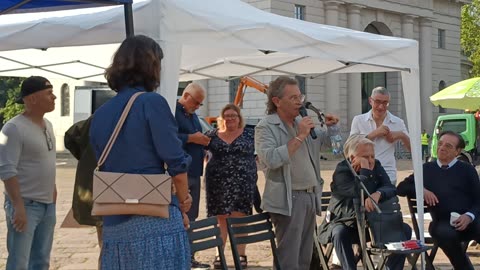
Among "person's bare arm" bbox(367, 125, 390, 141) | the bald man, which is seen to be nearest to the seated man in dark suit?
"person's bare arm" bbox(367, 125, 390, 141)

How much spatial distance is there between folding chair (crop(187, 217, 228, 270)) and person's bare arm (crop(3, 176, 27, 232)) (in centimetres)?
117

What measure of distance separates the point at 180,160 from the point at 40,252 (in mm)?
2351

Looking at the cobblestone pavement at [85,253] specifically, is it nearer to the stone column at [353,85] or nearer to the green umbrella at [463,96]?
the green umbrella at [463,96]

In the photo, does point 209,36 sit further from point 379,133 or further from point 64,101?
point 64,101

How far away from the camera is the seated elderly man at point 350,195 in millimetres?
6418

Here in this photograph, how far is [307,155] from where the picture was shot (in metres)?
6.01

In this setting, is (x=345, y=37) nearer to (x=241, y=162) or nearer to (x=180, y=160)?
(x=241, y=162)

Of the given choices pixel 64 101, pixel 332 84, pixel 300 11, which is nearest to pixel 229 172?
pixel 300 11

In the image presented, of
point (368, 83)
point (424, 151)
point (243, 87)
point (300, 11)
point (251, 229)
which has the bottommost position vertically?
point (424, 151)

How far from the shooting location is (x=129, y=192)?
376cm

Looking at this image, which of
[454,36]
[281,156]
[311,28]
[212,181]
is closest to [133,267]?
[281,156]

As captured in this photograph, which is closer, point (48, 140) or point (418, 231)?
point (48, 140)

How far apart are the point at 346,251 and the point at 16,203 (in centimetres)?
279

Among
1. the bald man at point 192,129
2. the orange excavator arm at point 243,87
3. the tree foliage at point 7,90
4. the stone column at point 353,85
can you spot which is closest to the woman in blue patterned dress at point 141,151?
the bald man at point 192,129
